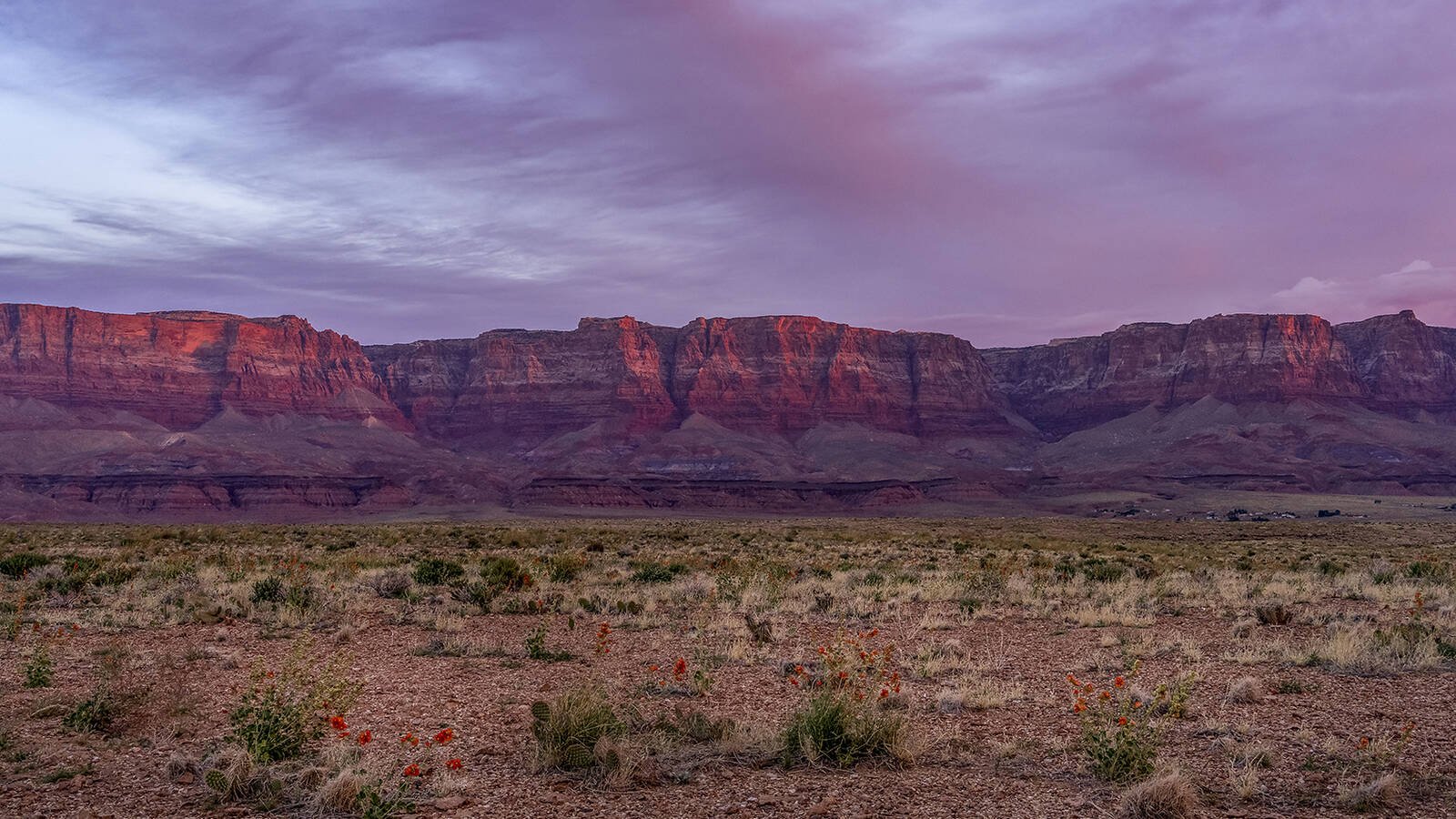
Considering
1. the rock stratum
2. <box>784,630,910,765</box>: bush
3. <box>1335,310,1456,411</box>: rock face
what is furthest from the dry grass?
<box>1335,310,1456,411</box>: rock face

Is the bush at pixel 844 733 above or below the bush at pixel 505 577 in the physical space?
above

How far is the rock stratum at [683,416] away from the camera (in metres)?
117

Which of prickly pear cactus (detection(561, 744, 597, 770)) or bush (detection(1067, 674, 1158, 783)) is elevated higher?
bush (detection(1067, 674, 1158, 783))

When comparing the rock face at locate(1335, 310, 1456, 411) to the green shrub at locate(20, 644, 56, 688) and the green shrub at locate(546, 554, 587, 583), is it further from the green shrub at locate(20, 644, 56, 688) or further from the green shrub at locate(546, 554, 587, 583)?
the green shrub at locate(20, 644, 56, 688)

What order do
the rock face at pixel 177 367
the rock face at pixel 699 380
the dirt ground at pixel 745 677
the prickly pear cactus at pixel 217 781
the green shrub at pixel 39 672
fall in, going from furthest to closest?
the rock face at pixel 699 380, the rock face at pixel 177 367, the green shrub at pixel 39 672, the dirt ground at pixel 745 677, the prickly pear cactus at pixel 217 781

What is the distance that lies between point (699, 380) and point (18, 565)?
15632 cm

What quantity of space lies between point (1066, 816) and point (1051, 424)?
19127 centimetres

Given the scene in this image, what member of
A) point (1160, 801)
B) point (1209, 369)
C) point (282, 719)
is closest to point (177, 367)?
point (1209, 369)

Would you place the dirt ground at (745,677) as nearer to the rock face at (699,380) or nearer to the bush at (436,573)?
the bush at (436,573)

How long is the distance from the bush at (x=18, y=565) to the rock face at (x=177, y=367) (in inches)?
5807

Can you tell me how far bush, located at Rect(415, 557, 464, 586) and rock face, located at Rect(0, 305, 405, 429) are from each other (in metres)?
154

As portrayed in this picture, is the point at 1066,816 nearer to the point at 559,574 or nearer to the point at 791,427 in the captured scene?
the point at 559,574

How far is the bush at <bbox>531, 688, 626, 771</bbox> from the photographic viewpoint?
7664mm

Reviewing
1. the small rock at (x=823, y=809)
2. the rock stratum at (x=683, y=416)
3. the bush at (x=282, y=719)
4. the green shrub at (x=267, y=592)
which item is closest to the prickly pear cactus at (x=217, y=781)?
the bush at (x=282, y=719)
